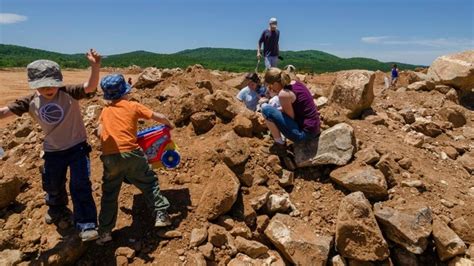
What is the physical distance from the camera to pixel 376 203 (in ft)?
17.6

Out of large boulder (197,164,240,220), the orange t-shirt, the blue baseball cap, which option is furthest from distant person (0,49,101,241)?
large boulder (197,164,240,220)

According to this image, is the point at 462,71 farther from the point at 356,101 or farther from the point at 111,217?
the point at 111,217

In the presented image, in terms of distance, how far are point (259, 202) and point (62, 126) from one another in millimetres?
2423

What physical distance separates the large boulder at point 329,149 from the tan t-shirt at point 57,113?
3.01 m

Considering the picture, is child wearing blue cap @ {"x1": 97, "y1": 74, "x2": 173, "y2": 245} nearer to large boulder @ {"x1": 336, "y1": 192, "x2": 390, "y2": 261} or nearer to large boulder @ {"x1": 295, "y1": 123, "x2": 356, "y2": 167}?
large boulder @ {"x1": 336, "y1": 192, "x2": 390, "y2": 261}

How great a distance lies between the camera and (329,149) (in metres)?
5.71

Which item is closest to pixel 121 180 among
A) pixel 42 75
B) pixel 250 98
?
pixel 42 75

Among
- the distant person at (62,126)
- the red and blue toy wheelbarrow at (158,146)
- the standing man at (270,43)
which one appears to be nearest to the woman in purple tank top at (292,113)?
→ the red and blue toy wheelbarrow at (158,146)

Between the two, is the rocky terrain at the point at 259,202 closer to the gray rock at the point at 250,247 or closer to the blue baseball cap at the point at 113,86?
the gray rock at the point at 250,247

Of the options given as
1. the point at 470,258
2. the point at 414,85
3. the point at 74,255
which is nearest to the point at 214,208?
the point at 74,255

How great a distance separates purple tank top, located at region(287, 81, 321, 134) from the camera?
5.60 metres

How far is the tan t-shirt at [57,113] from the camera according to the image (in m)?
4.09

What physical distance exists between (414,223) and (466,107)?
757 centimetres

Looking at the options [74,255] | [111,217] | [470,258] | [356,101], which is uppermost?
[356,101]
